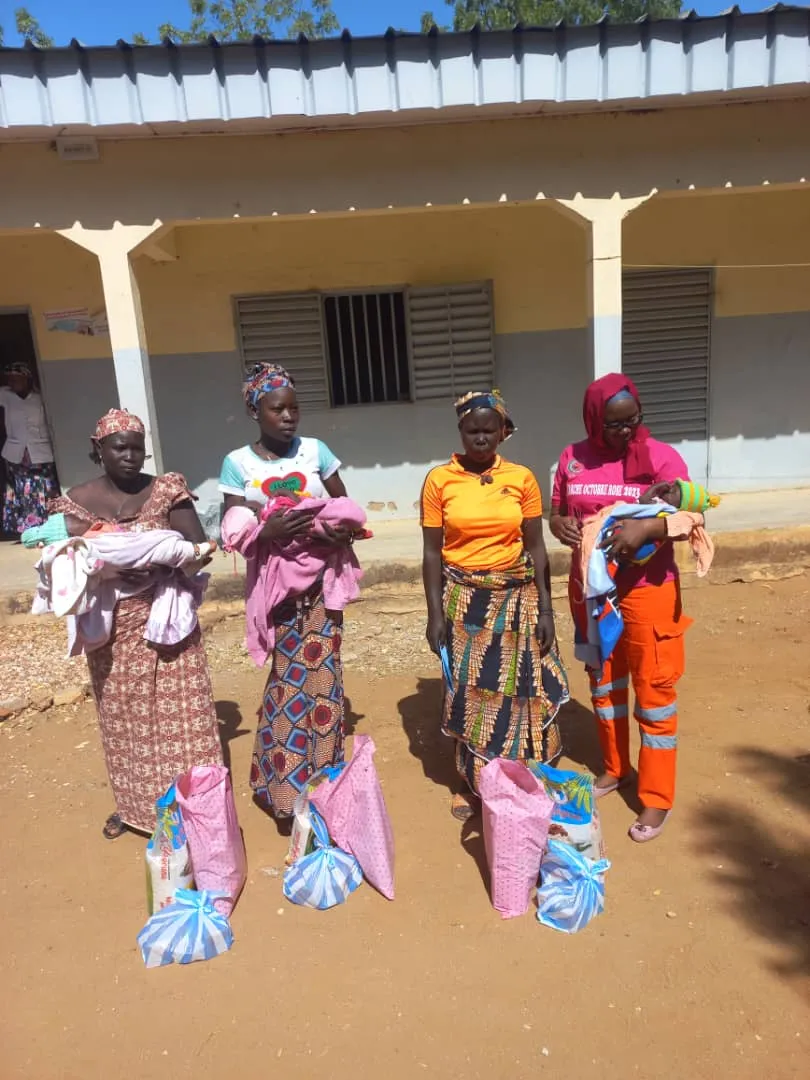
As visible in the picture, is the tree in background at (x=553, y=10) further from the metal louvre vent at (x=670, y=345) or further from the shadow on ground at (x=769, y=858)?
the shadow on ground at (x=769, y=858)

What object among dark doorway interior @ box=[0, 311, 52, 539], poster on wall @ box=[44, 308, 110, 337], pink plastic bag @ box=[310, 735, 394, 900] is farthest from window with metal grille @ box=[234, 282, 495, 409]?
pink plastic bag @ box=[310, 735, 394, 900]

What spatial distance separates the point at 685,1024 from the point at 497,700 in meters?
1.10

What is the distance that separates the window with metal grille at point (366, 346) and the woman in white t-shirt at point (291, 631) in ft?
14.0

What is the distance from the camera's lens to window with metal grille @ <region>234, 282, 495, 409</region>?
670cm

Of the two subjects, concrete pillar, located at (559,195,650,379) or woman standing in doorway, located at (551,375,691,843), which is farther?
concrete pillar, located at (559,195,650,379)

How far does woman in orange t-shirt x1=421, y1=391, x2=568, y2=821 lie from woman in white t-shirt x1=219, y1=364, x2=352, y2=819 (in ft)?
1.28

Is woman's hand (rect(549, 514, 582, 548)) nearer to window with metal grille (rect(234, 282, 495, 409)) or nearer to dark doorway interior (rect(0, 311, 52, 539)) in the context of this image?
window with metal grille (rect(234, 282, 495, 409))

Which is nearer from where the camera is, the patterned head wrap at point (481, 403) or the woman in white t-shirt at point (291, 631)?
the patterned head wrap at point (481, 403)

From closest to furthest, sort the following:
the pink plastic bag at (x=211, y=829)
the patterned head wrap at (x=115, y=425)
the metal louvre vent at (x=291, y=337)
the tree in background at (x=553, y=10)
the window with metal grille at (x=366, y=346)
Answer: the pink plastic bag at (x=211, y=829) → the patterned head wrap at (x=115, y=425) → the metal louvre vent at (x=291, y=337) → the window with metal grille at (x=366, y=346) → the tree in background at (x=553, y=10)

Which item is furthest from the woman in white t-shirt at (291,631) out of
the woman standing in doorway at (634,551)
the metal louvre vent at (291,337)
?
the metal louvre vent at (291,337)

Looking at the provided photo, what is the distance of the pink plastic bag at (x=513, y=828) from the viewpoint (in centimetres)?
227

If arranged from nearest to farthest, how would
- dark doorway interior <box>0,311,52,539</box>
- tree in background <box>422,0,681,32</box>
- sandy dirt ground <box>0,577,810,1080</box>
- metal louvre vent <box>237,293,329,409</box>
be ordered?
1. sandy dirt ground <box>0,577,810,1080</box>
2. metal louvre vent <box>237,293,329,409</box>
3. dark doorway interior <box>0,311,52,539</box>
4. tree in background <box>422,0,681,32</box>

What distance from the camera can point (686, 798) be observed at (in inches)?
115

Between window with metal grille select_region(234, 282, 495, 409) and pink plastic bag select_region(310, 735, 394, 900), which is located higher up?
window with metal grille select_region(234, 282, 495, 409)
